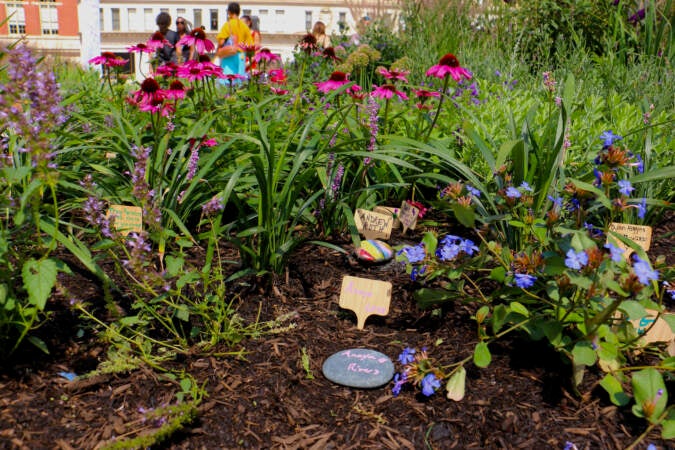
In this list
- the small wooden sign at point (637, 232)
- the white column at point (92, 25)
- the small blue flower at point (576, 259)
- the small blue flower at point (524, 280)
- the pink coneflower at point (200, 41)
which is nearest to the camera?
the small blue flower at point (576, 259)

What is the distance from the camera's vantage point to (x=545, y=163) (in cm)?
217

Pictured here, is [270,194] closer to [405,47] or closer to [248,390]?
[248,390]

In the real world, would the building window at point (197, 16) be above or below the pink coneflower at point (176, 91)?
above

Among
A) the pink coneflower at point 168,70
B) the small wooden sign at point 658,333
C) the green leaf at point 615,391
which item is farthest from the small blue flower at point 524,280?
the pink coneflower at point 168,70

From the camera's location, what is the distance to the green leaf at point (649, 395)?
1.39m

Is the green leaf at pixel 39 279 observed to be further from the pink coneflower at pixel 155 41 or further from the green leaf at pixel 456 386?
the pink coneflower at pixel 155 41

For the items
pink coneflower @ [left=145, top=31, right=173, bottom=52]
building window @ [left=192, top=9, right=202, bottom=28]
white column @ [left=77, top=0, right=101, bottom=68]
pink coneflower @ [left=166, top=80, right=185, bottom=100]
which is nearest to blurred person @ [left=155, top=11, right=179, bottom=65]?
white column @ [left=77, top=0, right=101, bottom=68]

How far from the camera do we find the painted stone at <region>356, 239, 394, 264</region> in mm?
2197

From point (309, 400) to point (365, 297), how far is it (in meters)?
0.42

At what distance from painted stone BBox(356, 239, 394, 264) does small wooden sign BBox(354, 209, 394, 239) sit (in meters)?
0.10

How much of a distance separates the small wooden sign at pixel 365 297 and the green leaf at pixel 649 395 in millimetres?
776

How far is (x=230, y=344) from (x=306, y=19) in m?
43.9

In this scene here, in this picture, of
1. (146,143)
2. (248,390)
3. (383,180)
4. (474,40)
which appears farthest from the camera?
(474,40)

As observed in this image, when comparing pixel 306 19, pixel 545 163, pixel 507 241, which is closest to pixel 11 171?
pixel 507 241
